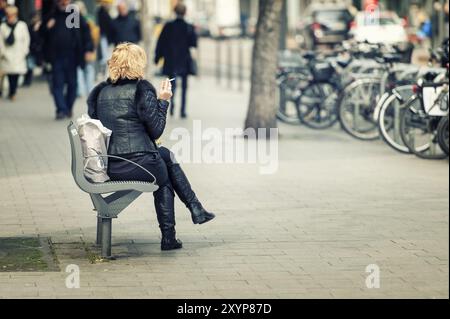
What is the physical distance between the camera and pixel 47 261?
830cm

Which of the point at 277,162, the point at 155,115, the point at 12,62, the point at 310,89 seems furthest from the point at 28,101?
the point at 155,115

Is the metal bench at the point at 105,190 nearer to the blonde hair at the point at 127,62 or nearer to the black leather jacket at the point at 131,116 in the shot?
the black leather jacket at the point at 131,116

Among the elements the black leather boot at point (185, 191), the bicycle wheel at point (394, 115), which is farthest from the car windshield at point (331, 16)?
the black leather boot at point (185, 191)

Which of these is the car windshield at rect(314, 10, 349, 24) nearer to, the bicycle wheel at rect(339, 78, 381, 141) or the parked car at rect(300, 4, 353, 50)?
the parked car at rect(300, 4, 353, 50)

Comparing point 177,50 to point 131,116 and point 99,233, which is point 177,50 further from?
point 131,116

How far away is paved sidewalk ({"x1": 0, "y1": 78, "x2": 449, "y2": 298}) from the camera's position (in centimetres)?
754

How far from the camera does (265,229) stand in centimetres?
967

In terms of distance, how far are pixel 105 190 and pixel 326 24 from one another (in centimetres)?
3579

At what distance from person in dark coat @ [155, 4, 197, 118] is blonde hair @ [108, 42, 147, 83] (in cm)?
1064

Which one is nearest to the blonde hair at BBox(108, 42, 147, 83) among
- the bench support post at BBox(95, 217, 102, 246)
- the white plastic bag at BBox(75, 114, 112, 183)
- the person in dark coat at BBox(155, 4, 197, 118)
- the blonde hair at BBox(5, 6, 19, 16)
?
the white plastic bag at BBox(75, 114, 112, 183)

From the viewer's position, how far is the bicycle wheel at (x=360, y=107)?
1630cm

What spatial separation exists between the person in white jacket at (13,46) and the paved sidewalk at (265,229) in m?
7.21

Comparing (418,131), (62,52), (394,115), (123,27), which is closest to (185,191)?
(418,131)
